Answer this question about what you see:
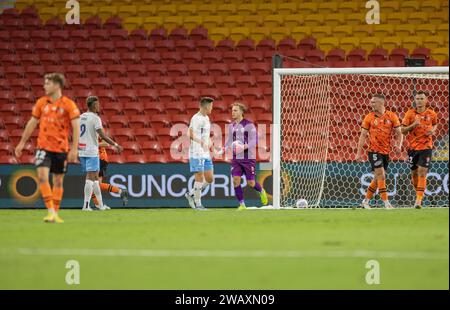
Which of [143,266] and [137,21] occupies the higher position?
[137,21]

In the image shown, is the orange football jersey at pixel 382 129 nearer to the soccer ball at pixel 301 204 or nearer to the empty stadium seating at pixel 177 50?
the soccer ball at pixel 301 204

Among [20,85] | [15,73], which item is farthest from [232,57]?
[15,73]

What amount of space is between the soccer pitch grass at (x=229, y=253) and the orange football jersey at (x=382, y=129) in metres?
3.03

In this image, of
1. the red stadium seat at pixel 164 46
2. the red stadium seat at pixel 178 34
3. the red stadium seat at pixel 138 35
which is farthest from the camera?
the red stadium seat at pixel 138 35

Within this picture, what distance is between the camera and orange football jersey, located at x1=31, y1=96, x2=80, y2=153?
11.1 meters

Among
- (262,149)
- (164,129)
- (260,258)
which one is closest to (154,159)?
(164,129)

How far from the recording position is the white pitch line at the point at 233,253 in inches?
295

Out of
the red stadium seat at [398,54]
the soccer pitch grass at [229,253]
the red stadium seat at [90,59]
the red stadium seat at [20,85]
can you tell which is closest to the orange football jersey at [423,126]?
the soccer pitch grass at [229,253]

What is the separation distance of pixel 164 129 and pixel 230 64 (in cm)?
263

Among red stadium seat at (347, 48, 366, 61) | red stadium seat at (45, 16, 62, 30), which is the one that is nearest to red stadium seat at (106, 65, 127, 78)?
red stadium seat at (45, 16, 62, 30)

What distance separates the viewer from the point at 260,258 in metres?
7.50

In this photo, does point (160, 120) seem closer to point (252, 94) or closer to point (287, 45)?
point (252, 94)

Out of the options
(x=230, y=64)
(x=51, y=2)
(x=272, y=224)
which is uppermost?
(x=51, y=2)

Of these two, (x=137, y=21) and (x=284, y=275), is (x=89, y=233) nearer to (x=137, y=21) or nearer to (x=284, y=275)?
(x=284, y=275)
